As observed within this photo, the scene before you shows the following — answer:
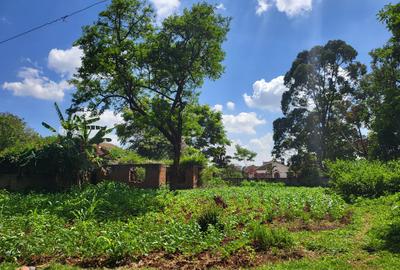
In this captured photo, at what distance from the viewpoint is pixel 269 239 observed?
732 cm

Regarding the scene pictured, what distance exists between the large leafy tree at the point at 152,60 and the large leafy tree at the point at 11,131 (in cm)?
2282

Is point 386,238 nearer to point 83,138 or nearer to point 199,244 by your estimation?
point 199,244

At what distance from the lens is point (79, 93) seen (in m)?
26.0

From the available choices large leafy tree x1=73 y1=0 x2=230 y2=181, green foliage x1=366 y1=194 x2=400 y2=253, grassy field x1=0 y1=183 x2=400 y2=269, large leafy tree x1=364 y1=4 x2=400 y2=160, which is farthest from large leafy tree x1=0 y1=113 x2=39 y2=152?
green foliage x1=366 y1=194 x2=400 y2=253

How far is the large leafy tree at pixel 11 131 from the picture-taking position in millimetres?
45653

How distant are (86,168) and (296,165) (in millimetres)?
26344

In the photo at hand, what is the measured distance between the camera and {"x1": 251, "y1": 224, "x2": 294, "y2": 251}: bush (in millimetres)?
7312

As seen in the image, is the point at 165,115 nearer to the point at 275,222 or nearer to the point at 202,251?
the point at 275,222

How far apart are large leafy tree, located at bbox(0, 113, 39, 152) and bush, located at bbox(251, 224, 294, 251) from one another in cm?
4235

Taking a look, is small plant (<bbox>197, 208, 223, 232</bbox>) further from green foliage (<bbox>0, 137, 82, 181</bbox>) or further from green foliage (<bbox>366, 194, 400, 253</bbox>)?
green foliage (<bbox>0, 137, 82, 181</bbox>)

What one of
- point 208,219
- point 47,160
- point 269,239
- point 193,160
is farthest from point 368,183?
point 47,160

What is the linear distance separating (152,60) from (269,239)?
63.5ft

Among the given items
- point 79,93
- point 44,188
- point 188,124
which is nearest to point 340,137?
point 188,124

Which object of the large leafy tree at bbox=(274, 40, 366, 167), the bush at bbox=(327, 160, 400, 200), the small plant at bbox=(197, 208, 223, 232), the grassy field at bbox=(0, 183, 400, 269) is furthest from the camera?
the large leafy tree at bbox=(274, 40, 366, 167)
